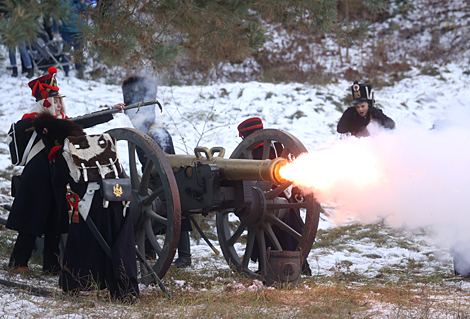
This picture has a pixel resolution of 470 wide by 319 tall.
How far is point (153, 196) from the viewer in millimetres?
4465

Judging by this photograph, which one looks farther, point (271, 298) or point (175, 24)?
point (175, 24)

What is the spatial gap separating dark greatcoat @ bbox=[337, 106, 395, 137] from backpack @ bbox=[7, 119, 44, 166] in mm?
3817

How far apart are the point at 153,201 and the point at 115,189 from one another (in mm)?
867

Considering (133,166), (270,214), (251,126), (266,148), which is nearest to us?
(133,166)

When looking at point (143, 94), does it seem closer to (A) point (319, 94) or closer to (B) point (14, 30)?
(B) point (14, 30)

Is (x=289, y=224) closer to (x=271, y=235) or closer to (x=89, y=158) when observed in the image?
(x=271, y=235)

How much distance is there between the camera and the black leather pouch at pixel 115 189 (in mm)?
3807

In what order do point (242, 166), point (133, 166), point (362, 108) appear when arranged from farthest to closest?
point (362, 108), point (133, 166), point (242, 166)

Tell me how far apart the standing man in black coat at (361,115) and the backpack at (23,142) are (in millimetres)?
3825

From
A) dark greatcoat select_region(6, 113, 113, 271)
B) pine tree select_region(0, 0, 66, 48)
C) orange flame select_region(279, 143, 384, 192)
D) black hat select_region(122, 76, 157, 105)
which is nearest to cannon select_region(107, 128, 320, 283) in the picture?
orange flame select_region(279, 143, 384, 192)

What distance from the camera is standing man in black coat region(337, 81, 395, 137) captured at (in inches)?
259

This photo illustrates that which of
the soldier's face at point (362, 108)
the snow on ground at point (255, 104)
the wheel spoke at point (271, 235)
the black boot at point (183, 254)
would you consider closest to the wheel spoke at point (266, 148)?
the wheel spoke at point (271, 235)

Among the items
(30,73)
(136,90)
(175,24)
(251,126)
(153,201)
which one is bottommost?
A: (153,201)

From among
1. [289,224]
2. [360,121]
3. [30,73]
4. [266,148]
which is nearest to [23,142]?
[266,148]
